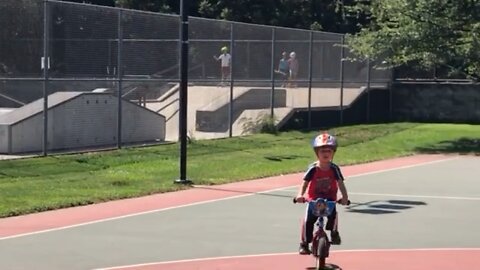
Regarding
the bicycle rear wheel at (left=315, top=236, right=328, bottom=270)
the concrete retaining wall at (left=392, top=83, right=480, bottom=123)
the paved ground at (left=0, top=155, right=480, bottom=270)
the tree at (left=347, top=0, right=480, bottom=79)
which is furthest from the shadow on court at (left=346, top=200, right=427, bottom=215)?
the concrete retaining wall at (left=392, top=83, right=480, bottom=123)

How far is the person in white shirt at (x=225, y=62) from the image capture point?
28422mm

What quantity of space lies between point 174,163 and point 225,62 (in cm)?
805

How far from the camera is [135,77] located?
80.3ft

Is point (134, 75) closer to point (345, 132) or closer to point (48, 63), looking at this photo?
point (48, 63)

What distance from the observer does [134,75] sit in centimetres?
2452

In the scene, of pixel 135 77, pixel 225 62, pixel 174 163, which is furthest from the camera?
pixel 225 62

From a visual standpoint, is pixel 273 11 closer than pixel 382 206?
No

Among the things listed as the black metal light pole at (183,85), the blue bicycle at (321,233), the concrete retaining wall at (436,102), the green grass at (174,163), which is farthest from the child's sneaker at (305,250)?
the concrete retaining wall at (436,102)

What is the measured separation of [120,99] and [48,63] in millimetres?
2795

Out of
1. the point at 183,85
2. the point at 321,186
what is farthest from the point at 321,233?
the point at 183,85

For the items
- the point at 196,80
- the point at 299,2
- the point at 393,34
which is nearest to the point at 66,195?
the point at 196,80

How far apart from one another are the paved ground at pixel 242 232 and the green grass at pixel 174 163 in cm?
89

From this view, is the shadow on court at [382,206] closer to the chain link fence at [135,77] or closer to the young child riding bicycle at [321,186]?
the young child riding bicycle at [321,186]

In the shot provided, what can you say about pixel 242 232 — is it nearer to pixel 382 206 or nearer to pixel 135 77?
pixel 382 206
